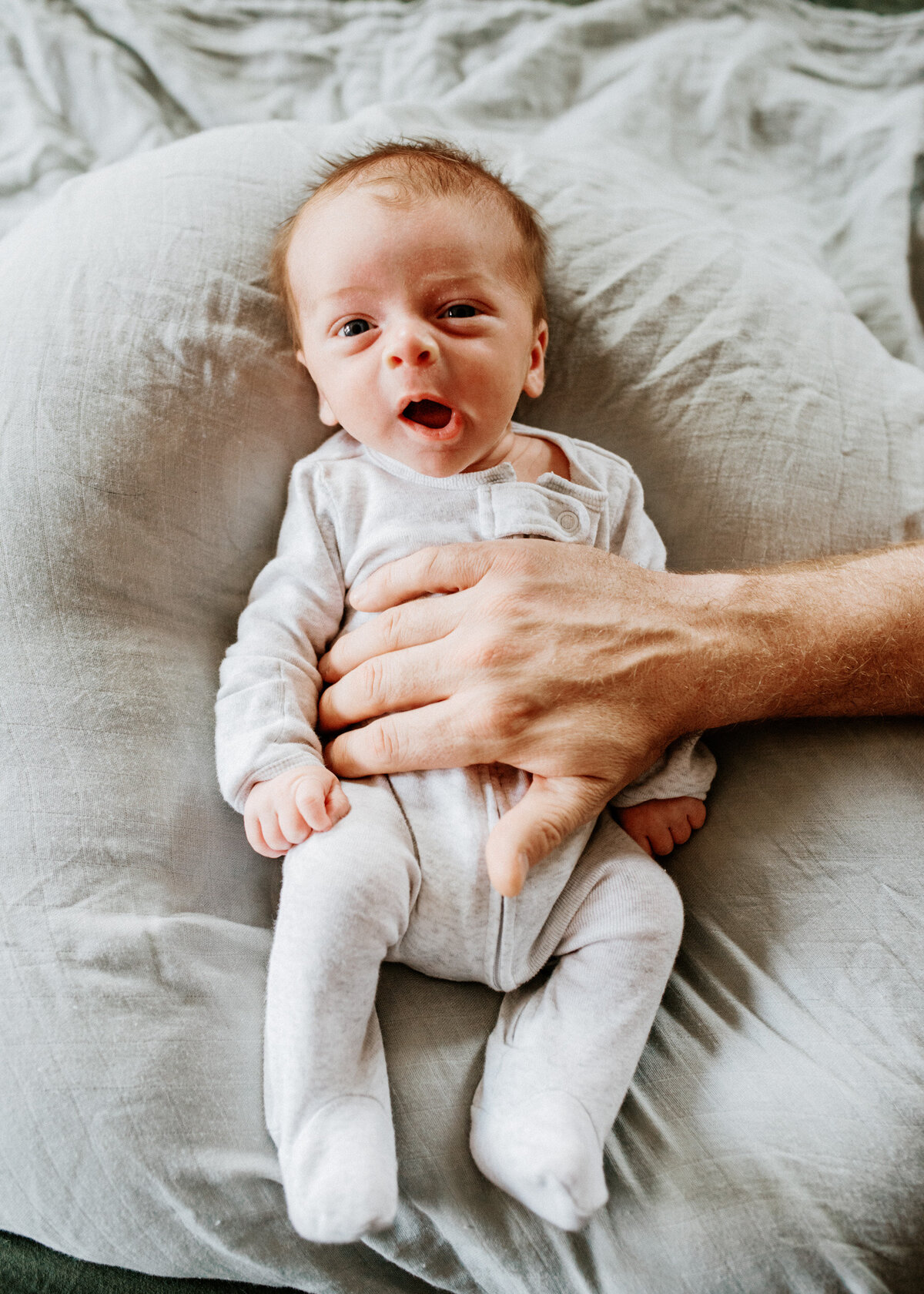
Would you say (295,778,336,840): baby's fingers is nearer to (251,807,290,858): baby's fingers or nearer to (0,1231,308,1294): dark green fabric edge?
(251,807,290,858): baby's fingers

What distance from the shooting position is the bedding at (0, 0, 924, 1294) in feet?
2.82

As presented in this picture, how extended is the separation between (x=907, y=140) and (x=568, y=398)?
3.09ft

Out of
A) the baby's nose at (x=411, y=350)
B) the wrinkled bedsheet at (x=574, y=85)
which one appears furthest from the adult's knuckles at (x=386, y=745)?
the wrinkled bedsheet at (x=574, y=85)

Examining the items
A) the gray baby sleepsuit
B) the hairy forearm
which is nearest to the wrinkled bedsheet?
the hairy forearm

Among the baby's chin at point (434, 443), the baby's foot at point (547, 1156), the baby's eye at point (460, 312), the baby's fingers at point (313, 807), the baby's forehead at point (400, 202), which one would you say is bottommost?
the baby's foot at point (547, 1156)

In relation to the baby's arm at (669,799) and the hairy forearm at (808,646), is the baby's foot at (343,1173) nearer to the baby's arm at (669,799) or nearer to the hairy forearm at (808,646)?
the baby's arm at (669,799)

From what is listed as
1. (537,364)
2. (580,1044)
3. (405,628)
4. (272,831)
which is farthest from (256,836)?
(537,364)

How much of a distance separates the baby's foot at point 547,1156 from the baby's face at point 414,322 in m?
0.75

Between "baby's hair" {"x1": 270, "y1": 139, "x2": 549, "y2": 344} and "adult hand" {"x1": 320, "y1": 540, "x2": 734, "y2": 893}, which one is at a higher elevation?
"baby's hair" {"x1": 270, "y1": 139, "x2": 549, "y2": 344}

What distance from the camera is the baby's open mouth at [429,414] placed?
44.1 inches

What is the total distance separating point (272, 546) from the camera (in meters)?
1.23

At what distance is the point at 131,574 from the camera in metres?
1.07

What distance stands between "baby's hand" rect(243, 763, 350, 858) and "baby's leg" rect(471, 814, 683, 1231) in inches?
12.4

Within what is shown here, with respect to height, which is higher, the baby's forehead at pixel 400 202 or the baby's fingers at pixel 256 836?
the baby's forehead at pixel 400 202
